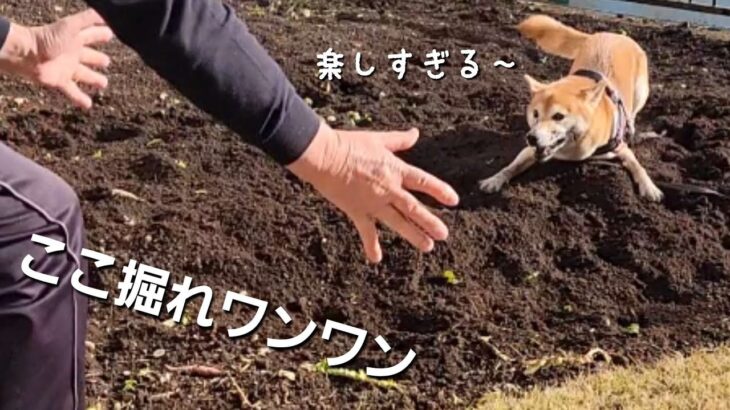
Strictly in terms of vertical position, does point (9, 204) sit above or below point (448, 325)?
above

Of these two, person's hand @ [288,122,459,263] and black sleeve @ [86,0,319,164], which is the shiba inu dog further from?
black sleeve @ [86,0,319,164]

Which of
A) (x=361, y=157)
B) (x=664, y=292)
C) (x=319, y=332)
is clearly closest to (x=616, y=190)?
(x=664, y=292)

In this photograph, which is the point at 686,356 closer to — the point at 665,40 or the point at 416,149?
the point at 416,149

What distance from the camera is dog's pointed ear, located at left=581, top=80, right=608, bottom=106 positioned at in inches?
167

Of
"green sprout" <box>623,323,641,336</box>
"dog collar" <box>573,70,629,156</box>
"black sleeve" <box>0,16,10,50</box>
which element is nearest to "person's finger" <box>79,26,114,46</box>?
"black sleeve" <box>0,16,10,50</box>

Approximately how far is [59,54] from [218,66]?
577mm

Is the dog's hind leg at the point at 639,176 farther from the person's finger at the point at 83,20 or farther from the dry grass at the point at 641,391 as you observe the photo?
the person's finger at the point at 83,20

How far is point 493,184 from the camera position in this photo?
4105 millimetres

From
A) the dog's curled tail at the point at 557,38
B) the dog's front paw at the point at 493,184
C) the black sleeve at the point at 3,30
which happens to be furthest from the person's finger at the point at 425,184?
the dog's curled tail at the point at 557,38

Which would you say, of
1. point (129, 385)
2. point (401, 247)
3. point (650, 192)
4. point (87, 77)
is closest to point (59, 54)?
point (87, 77)

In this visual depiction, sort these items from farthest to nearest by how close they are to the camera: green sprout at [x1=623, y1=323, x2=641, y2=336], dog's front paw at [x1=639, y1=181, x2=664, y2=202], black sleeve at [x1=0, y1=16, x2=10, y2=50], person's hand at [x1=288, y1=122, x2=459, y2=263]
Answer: dog's front paw at [x1=639, y1=181, x2=664, y2=202], green sprout at [x1=623, y1=323, x2=641, y2=336], black sleeve at [x1=0, y1=16, x2=10, y2=50], person's hand at [x1=288, y1=122, x2=459, y2=263]

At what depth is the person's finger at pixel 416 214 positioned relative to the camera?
167 centimetres

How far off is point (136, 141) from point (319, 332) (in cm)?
148

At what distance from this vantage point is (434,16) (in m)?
6.99
